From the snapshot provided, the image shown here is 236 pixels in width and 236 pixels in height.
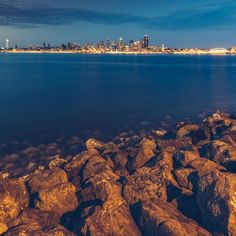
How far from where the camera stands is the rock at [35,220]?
725 inches

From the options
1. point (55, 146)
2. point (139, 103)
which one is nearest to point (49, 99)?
point (139, 103)

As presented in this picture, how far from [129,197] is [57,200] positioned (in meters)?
4.42

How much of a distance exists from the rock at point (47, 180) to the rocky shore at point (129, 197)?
66 millimetres

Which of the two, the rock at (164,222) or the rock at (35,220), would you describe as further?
the rock at (35,220)

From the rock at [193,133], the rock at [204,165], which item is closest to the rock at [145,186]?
the rock at [204,165]

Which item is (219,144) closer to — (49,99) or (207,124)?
(207,124)

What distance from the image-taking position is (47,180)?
23.1 metres

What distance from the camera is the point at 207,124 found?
4009 cm

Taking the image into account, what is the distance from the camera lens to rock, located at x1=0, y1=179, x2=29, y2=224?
19.5m

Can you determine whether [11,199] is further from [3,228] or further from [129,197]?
[129,197]

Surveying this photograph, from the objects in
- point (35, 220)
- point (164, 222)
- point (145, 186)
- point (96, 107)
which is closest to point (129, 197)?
point (145, 186)

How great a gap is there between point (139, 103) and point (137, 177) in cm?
4382

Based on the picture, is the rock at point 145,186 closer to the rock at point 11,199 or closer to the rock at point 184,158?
the rock at point 184,158

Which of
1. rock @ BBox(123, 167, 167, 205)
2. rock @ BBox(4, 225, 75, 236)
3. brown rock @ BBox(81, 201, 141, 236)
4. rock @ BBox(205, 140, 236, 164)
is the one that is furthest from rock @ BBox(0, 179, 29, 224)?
rock @ BBox(205, 140, 236, 164)
